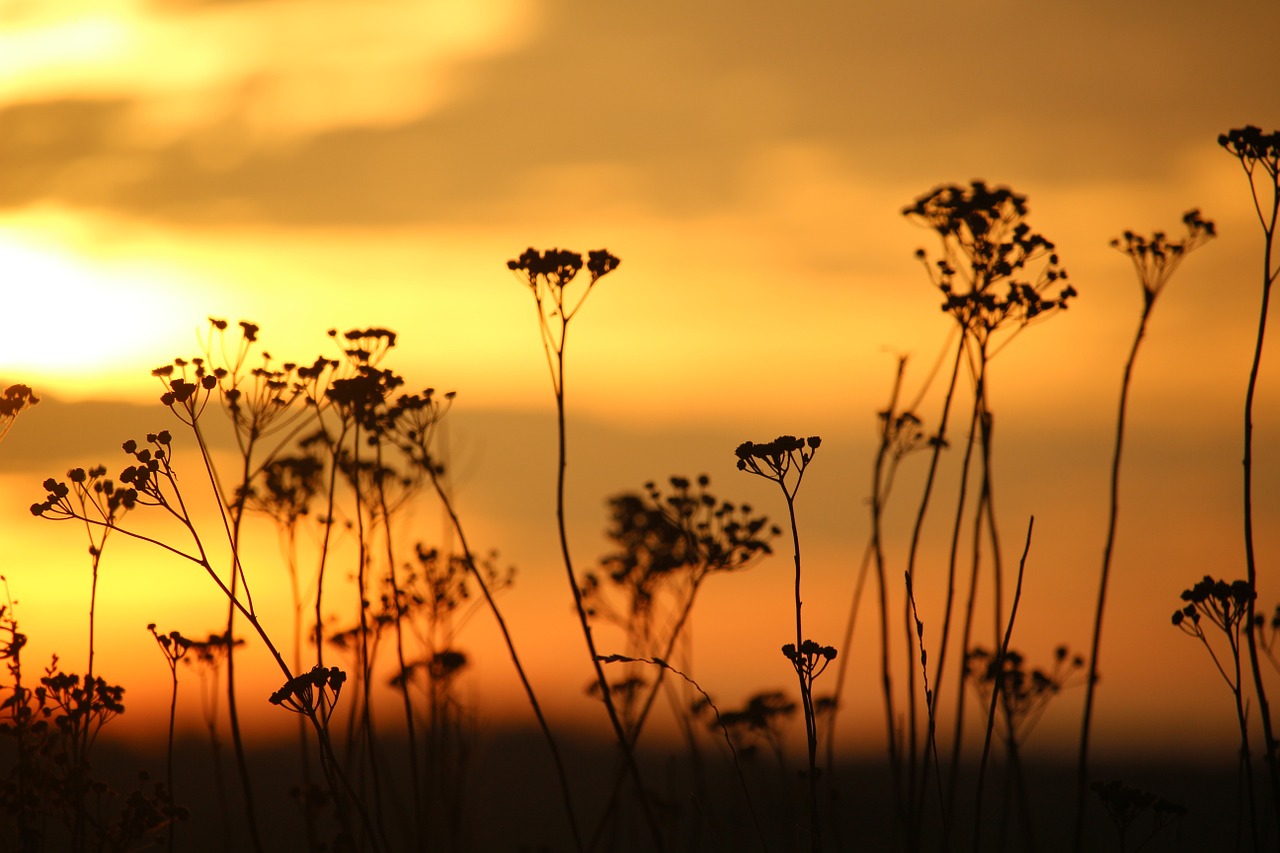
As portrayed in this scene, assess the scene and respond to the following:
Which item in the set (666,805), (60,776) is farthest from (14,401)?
(666,805)

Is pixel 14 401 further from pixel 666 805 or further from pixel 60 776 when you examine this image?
pixel 666 805

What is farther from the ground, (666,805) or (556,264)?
(556,264)

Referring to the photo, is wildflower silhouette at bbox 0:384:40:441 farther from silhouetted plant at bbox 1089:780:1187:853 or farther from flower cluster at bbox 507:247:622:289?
silhouetted plant at bbox 1089:780:1187:853

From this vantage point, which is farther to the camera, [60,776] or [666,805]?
[666,805]

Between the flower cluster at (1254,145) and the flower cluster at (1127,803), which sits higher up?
the flower cluster at (1254,145)

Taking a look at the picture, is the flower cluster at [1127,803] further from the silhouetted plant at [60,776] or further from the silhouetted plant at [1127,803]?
the silhouetted plant at [60,776]

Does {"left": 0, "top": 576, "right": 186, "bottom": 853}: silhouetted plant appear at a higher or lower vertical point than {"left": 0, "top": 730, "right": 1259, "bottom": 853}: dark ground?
higher

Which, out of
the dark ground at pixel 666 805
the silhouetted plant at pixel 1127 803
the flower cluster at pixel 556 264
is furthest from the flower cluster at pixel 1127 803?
the flower cluster at pixel 556 264

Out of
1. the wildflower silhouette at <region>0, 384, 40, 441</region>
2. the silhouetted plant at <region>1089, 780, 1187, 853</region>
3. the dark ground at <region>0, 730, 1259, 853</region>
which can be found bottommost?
the dark ground at <region>0, 730, 1259, 853</region>

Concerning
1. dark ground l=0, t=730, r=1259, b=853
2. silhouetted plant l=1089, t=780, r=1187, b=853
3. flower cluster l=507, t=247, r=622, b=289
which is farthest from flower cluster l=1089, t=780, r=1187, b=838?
flower cluster l=507, t=247, r=622, b=289

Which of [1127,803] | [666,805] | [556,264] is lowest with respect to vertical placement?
[666,805]

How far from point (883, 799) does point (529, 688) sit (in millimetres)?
55631

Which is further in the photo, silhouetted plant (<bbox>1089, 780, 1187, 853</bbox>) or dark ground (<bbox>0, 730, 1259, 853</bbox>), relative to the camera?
dark ground (<bbox>0, 730, 1259, 853</bbox>)

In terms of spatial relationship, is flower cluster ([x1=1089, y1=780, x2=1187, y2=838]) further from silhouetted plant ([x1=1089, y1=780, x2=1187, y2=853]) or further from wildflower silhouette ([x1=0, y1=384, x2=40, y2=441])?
wildflower silhouette ([x1=0, y1=384, x2=40, y2=441])
